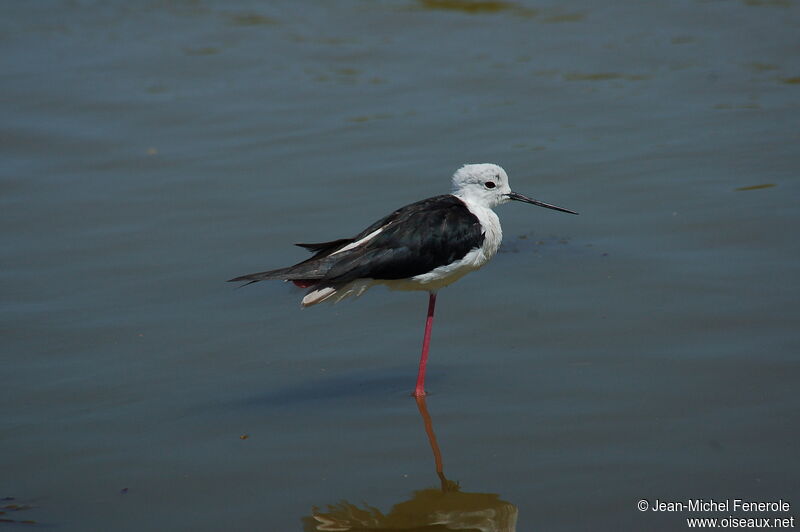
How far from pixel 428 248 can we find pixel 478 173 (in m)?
0.71

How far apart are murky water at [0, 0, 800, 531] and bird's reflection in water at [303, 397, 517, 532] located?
19mm

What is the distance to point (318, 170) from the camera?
948 centimetres

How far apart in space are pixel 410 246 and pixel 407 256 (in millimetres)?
59

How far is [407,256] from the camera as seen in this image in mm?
6016

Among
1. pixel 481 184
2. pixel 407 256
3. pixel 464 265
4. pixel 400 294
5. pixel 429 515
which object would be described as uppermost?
pixel 481 184

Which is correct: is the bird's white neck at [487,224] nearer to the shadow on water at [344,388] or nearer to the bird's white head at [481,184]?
the bird's white head at [481,184]

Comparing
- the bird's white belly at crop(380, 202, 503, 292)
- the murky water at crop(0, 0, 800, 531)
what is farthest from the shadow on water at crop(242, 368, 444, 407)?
the bird's white belly at crop(380, 202, 503, 292)

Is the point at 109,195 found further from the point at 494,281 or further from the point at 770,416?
the point at 770,416

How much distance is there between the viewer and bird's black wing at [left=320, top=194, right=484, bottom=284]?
5973 mm

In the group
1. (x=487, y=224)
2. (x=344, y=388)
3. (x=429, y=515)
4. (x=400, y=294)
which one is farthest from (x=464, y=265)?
(x=429, y=515)

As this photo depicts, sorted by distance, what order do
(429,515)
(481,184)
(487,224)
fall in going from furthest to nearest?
(481,184), (487,224), (429,515)

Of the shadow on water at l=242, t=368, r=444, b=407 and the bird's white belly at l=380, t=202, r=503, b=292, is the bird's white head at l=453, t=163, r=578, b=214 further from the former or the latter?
the shadow on water at l=242, t=368, r=444, b=407

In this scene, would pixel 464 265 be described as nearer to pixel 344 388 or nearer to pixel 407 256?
pixel 407 256

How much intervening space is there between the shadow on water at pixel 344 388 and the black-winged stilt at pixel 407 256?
0.17m
